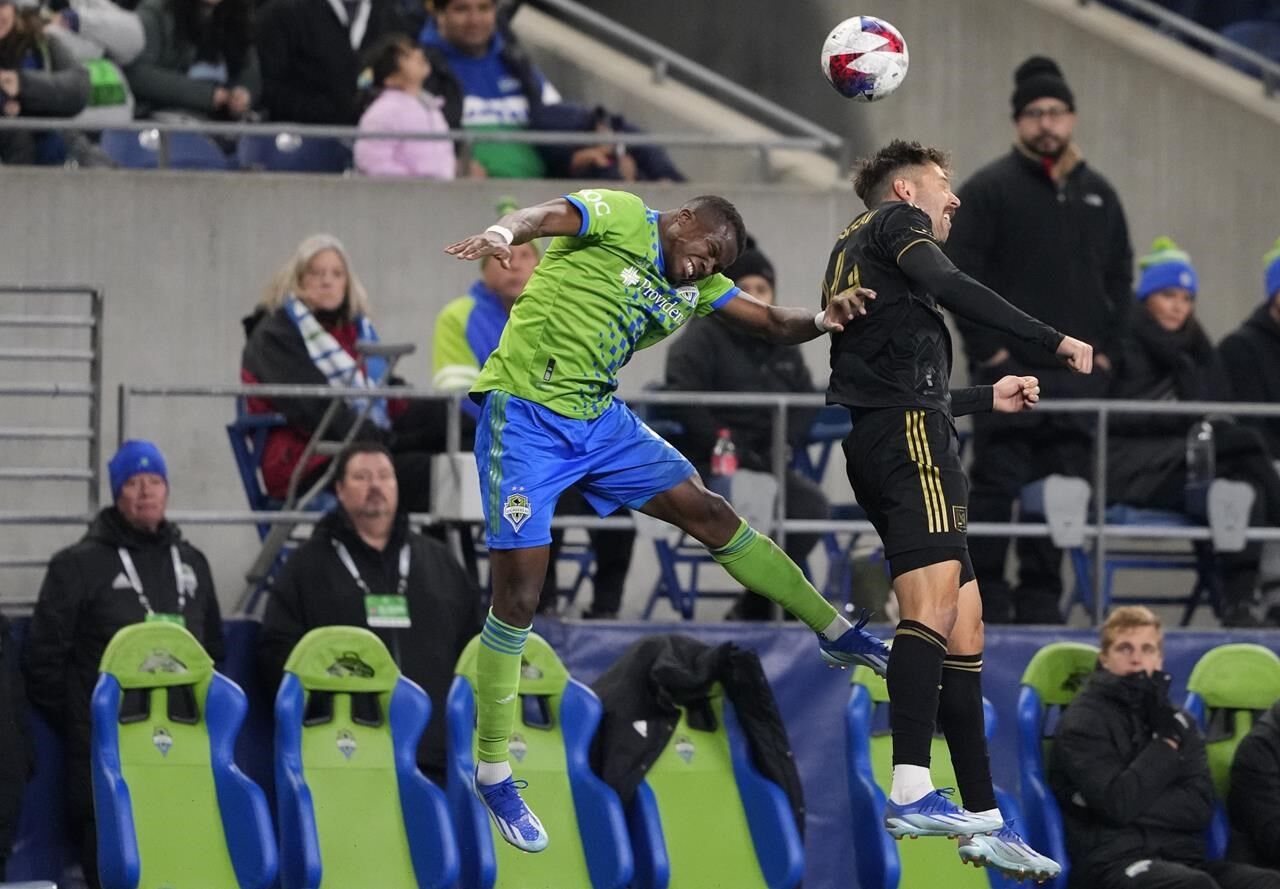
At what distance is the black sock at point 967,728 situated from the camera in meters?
7.91

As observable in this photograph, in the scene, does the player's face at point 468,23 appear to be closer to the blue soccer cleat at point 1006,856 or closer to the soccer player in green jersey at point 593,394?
the soccer player in green jersey at point 593,394

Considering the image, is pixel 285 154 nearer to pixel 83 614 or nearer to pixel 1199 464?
pixel 83 614

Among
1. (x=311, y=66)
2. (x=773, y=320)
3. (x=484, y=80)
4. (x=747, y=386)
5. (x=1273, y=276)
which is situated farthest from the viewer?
(x=484, y=80)

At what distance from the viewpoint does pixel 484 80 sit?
1277 cm

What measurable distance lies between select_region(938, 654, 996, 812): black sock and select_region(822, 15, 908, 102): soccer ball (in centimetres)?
178

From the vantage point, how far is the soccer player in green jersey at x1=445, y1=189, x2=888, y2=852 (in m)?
Result: 8.00

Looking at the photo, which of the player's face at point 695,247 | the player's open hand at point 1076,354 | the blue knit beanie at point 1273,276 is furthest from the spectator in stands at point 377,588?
the blue knit beanie at point 1273,276

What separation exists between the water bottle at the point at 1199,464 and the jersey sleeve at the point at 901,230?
12.6 feet

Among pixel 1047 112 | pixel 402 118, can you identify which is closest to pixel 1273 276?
pixel 1047 112

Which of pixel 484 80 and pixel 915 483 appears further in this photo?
pixel 484 80

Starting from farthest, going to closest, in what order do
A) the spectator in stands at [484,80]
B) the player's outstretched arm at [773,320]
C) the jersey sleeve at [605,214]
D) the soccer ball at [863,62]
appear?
the spectator in stands at [484,80] → the player's outstretched arm at [773,320] → the soccer ball at [863,62] → the jersey sleeve at [605,214]

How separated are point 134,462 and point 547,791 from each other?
204 cm

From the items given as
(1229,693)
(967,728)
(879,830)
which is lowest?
(879,830)

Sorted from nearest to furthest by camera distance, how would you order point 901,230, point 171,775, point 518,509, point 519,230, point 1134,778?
point 519,230 → point 901,230 → point 518,509 → point 171,775 → point 1134,778
